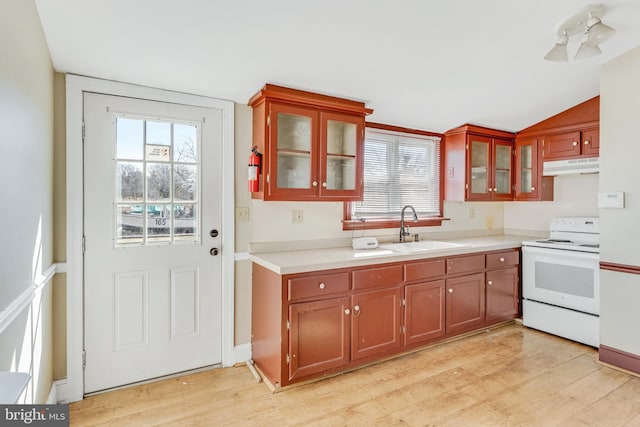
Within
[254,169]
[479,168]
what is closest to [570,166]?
[479,168]

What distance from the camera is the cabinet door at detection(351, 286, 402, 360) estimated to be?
2.55 metres

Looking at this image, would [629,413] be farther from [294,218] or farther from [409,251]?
[294,218]

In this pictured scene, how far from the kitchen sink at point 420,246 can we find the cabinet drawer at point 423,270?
0.41 feet

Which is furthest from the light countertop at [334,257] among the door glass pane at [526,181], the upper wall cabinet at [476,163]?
the door glass pane at [526,181]

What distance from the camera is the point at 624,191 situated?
263 cm

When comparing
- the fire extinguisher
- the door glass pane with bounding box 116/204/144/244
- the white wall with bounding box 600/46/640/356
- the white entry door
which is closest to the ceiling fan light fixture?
the white wall with bounding box 600/46/640/356

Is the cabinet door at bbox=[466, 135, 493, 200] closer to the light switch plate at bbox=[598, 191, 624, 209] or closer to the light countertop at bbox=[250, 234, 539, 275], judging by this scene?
the light countertop at bbox=[250, 234, 539, 275]

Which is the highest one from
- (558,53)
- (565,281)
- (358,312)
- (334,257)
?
(558,53)

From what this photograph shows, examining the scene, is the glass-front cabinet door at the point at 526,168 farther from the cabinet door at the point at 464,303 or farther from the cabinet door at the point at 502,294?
the cabinet door at the point at 464,303

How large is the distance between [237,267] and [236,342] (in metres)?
0.60

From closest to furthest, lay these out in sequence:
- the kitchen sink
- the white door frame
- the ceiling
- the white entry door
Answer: the ceiling → the white door frame → the white entry door → the kitchen sink

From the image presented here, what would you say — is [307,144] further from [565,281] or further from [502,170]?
[565,281]

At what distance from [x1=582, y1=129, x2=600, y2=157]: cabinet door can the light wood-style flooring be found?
1.88m

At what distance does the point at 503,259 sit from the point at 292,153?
7.96 ft
